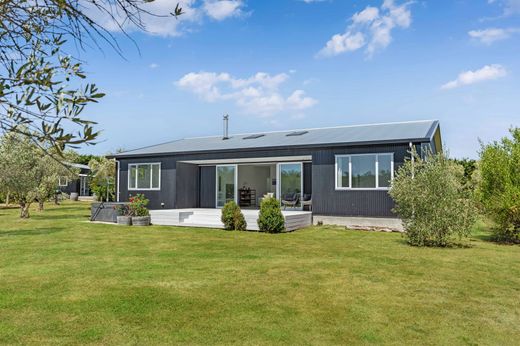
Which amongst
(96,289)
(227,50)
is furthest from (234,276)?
(227,50)

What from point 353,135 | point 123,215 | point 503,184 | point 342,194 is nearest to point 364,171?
point 342,194

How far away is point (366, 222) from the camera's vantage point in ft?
47.1

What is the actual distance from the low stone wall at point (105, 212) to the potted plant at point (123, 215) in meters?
0.33

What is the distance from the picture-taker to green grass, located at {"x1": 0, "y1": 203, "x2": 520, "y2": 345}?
419 centimetres

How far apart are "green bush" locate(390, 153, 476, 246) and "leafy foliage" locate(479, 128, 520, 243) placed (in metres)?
2.08

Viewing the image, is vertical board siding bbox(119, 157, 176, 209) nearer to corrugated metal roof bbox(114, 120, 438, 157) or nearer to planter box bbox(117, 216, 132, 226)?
corrugated metal roof bbox(114, 120, 438, 157)

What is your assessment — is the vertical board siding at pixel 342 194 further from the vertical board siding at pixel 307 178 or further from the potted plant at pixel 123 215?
the potted plant at pixel 123 215

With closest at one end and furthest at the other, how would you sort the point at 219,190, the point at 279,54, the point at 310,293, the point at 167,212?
the point at 310,293 < the point at 279,54 < the point at 167,212 < the point at 219,190

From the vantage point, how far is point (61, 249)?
9.60 m

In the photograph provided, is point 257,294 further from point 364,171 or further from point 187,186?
point 187,186

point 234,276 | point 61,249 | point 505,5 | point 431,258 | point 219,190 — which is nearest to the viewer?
point 234,276

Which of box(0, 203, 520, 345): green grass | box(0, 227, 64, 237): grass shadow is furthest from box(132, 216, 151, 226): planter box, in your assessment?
box(0, 203, 520, 345): green grass

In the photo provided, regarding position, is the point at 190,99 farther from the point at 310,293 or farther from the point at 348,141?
the point at 310,293

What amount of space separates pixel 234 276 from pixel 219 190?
12.5m
